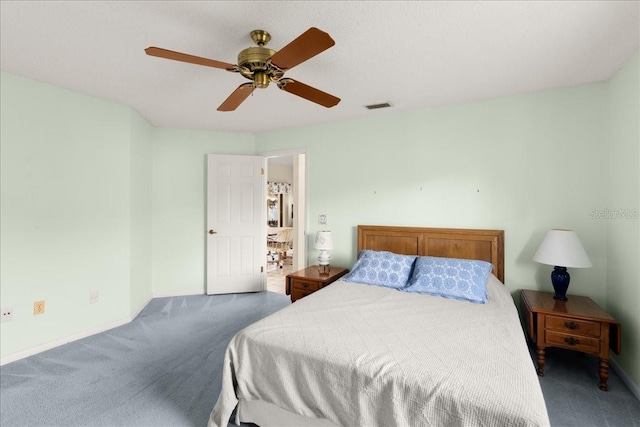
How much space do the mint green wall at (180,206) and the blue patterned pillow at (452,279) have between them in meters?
3.06

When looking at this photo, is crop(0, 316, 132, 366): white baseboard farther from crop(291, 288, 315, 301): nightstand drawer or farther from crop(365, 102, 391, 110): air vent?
crop(365, 102, 391, 110): air vent

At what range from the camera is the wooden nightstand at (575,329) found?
2131 millimetres

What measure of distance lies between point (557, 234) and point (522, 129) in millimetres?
1034

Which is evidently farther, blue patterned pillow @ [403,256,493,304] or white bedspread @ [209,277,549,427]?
blue patterned pillow @ [403,256,493,304]

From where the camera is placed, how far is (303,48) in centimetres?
153

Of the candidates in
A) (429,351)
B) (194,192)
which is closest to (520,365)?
(429,351)

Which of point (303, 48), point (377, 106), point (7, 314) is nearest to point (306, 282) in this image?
point (377, 106)

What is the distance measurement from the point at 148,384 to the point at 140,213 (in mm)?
2184

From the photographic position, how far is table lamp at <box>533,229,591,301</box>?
2416mm

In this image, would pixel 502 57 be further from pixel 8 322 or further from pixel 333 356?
pixel 8 322

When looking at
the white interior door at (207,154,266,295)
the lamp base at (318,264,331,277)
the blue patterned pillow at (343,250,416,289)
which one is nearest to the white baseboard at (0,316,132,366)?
the white interior door at (207,154,266,295)

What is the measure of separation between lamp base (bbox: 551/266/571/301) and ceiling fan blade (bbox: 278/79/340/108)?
225cm

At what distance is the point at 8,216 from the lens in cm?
254

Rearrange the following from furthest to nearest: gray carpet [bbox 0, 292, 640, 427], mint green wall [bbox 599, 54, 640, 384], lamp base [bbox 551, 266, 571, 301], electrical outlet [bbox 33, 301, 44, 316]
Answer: electrical outlet [bbox 33, 301, 44, 316] < lamp base [bbox 551, 266, 571, 301] < mint green wall [bbox 599, 54, 640, 384] < gray carpet [bbox 0, 292, 640, 427]
